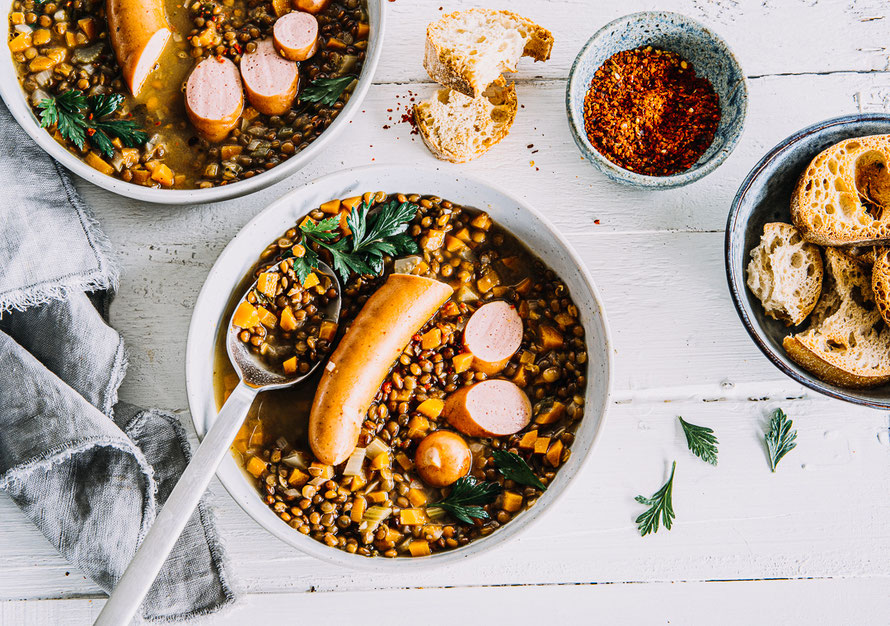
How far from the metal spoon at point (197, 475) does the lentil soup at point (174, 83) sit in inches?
20.2

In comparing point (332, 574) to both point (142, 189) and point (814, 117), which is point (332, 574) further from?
point (814, 117)

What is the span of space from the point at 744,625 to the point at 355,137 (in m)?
2.40

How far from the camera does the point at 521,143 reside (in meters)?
2.62

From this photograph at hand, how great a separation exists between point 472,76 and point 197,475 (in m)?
1.62

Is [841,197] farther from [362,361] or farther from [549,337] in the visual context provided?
[362,361]

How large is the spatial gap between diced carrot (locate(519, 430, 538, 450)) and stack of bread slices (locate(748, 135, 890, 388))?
3.10 feet

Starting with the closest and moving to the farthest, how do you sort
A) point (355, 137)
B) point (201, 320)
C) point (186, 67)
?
point (201, 320) → point (186, 67) → point (355, 137)

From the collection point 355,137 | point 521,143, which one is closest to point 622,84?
point 521,143

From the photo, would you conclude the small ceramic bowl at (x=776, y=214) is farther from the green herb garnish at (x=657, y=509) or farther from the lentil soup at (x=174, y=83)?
the lentil soup at (x=174, y=83)

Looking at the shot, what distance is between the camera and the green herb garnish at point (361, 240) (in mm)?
2287

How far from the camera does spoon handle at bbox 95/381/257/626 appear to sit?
187cm

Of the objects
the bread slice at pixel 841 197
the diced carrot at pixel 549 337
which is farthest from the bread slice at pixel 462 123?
the bread slice at pixel 841 197

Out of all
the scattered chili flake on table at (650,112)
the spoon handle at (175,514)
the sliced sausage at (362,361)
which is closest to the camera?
the spoon handle at (175,514)

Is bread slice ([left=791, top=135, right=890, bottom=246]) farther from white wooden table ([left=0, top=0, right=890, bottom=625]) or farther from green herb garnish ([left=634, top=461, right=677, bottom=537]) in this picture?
green herb garnish ([left=634, top=461, right=677, bottom=537])
